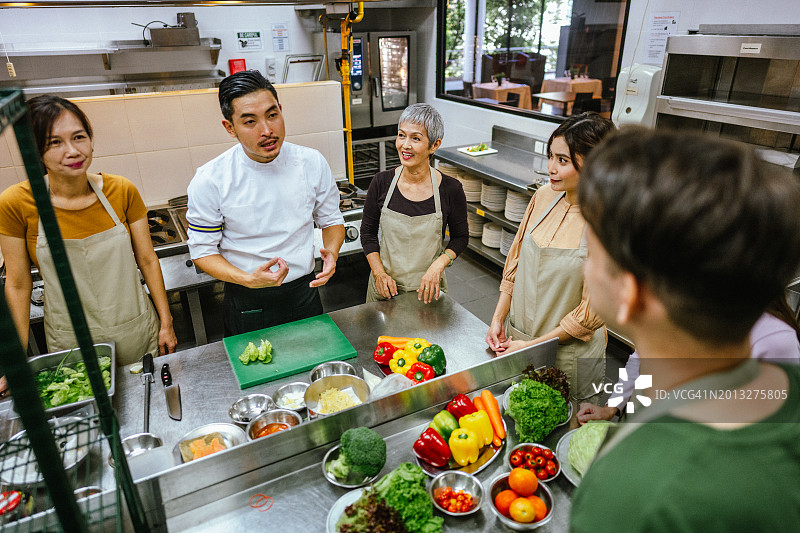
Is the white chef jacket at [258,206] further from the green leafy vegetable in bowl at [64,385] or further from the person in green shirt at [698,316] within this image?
the person in green shirt at [698,316]

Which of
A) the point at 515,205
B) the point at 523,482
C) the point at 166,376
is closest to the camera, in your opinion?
A: the point at 523,482

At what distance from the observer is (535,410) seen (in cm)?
166

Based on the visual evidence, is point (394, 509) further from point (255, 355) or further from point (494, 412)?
point (255, 355)

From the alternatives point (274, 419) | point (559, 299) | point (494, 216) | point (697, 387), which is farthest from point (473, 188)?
point (697, 387)

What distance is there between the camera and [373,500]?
135 centimetres

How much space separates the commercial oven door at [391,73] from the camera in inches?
267

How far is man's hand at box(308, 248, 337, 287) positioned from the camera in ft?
7.66

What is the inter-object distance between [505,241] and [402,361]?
3.19 metres

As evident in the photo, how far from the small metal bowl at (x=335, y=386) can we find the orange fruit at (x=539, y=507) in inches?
28.1

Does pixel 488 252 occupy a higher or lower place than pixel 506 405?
lower

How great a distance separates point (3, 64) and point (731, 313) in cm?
685

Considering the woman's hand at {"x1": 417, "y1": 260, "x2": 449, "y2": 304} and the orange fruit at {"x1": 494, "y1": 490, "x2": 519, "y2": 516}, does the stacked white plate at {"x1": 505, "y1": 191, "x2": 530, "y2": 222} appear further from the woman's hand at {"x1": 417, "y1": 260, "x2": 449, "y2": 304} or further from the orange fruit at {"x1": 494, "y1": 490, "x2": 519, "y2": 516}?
the orange fruit at {"x1": 494, "y1": 490, "x2": 519, "y2": 516}

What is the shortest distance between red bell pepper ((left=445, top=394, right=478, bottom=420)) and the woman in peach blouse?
0.46m

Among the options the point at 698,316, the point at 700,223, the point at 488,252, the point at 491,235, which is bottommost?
the point at 488,252
